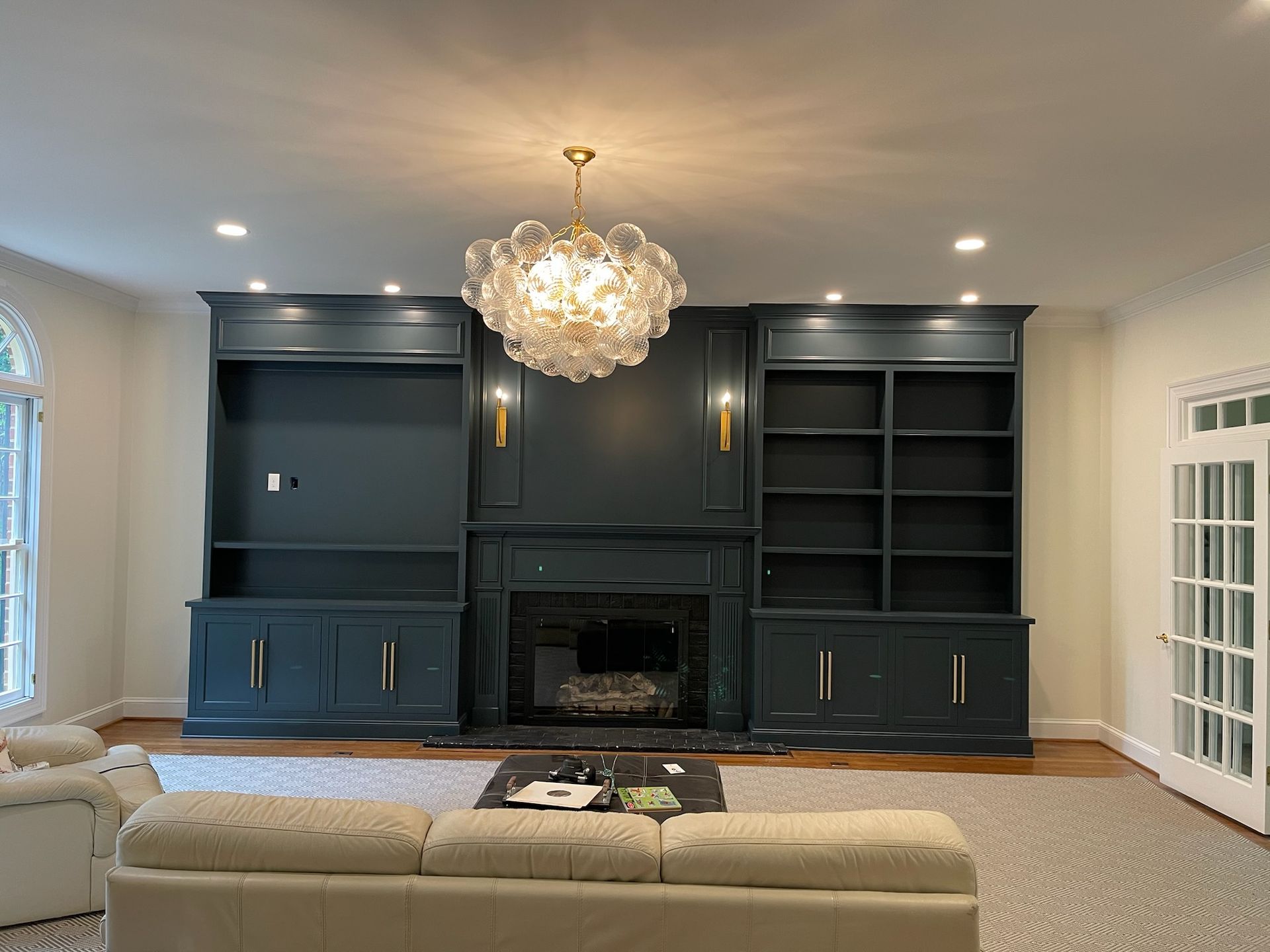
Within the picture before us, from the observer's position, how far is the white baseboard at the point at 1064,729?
5980mm

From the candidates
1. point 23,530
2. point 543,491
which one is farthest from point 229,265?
point 543,491

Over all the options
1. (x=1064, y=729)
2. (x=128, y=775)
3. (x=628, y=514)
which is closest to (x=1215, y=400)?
(x=1064, y=729)

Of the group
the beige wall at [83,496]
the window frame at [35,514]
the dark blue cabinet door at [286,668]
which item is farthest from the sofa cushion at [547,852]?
the beige wall at [83,496]

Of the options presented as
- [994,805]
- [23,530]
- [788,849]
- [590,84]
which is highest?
[590,84]

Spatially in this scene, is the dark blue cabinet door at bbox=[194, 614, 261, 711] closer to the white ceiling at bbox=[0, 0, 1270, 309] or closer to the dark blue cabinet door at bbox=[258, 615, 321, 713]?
the dark blue cabinet door at bbox=[258, 615, 321, 713]

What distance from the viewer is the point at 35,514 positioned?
17.1 feet

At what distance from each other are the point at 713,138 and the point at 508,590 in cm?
369

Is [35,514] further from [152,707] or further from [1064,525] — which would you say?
[1064,525]

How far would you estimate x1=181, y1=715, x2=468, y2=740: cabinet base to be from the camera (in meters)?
5.64

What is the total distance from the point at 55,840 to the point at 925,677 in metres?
4.80

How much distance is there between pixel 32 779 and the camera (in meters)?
3.10

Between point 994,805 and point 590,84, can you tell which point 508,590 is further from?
point 590,84

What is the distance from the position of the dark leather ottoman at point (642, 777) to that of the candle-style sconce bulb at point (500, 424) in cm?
254

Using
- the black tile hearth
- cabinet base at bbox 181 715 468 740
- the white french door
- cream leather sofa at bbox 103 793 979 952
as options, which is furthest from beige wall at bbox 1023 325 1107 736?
cream leather sofa at bbox 103 793 979 952
